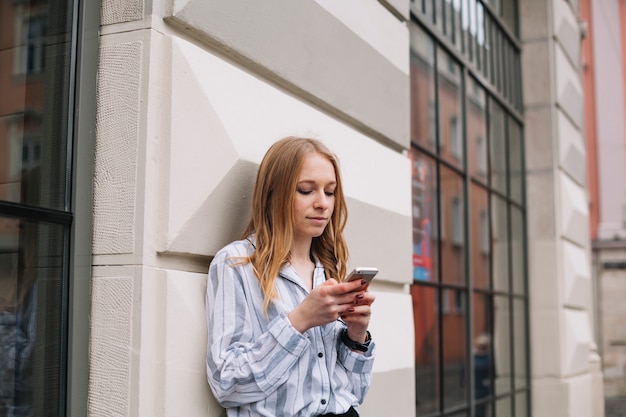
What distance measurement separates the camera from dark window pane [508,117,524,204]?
8266 millimetres

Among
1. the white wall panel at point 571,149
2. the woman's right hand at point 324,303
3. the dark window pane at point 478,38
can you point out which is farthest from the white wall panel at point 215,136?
the white wall panel at point 571,149

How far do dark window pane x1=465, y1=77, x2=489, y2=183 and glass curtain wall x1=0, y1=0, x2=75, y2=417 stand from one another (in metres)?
4.67

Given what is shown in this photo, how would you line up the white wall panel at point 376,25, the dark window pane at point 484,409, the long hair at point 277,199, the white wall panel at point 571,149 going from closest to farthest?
1. the long hair at point 277,199
2. the white wall panel at point 376,25
3. the dark window pane at point 484,409
4. the white wall panel at point 571,149

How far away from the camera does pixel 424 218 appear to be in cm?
570

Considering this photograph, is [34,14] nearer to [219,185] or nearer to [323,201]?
[219,185]

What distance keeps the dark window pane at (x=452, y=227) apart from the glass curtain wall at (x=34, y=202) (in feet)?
12.7

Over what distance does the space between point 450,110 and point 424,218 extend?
1116 mm

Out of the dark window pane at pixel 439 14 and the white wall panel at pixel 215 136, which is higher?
the dark window pane at pixel 439 14

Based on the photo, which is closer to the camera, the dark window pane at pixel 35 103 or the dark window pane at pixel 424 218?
the dark window pane at pixel 35 103

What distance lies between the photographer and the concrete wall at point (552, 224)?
8.17 metres

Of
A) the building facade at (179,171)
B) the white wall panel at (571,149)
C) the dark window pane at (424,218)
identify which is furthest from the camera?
the white wall panel at (571,149)

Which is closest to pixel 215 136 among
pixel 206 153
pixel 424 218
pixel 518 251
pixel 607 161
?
pixel 206 153

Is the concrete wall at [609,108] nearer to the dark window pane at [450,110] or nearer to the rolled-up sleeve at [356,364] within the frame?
the dark window pane at [450,110]

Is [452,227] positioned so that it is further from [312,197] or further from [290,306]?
[290,306]
